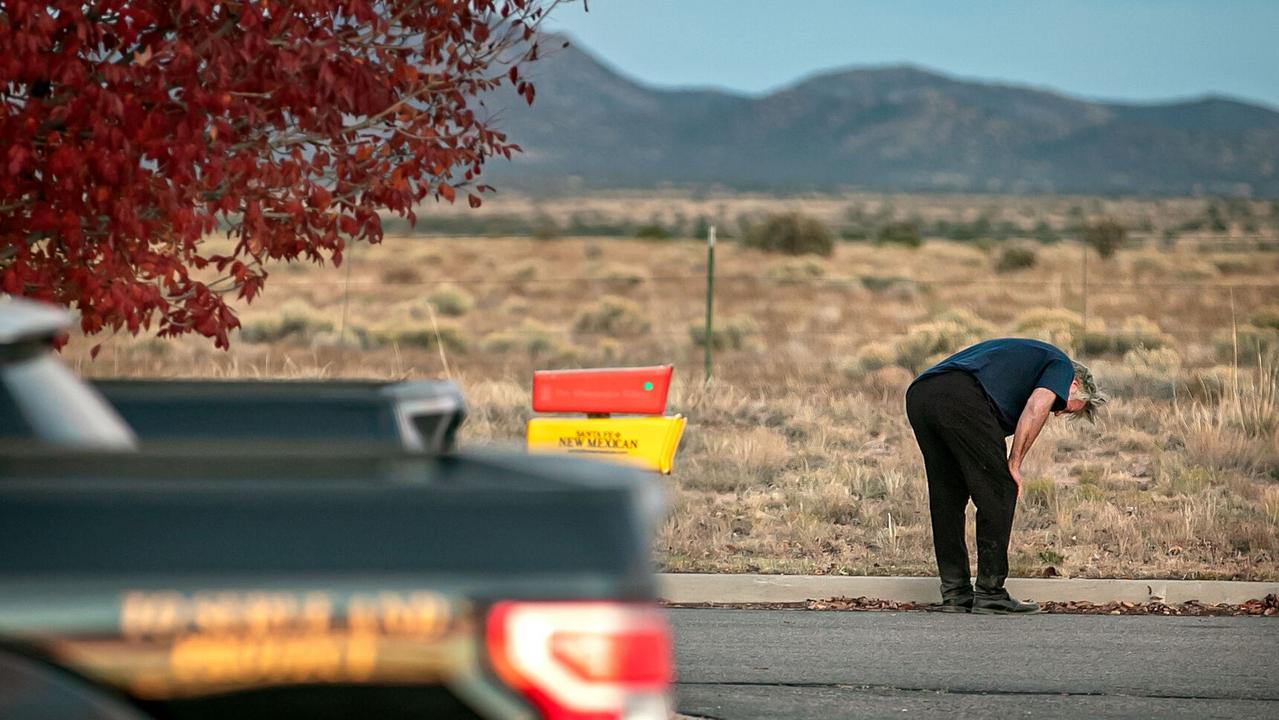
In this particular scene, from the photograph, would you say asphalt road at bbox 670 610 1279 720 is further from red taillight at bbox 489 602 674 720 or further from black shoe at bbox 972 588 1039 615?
red taillight at bbox 489 602 674 720

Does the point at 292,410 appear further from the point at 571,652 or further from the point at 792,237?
the point at 792,237

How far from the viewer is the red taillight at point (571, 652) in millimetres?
2338

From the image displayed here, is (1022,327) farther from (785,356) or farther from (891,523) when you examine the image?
(891,523)

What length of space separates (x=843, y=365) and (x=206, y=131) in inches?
658

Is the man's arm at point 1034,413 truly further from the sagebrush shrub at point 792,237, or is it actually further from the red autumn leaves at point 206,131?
the sagebrush shrub at point 792,237

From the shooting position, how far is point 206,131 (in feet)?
24.4

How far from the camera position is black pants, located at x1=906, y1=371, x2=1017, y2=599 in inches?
351

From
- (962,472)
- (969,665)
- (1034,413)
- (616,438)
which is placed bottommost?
(969,665)

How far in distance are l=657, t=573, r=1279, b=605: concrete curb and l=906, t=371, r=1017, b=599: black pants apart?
1.35 ft

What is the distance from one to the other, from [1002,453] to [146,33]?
4.77 m

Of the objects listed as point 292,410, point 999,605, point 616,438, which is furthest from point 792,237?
point 292,410

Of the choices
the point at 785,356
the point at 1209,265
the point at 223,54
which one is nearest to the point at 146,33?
the point at 223,54

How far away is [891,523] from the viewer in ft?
38.1

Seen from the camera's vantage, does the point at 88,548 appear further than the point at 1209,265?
No
